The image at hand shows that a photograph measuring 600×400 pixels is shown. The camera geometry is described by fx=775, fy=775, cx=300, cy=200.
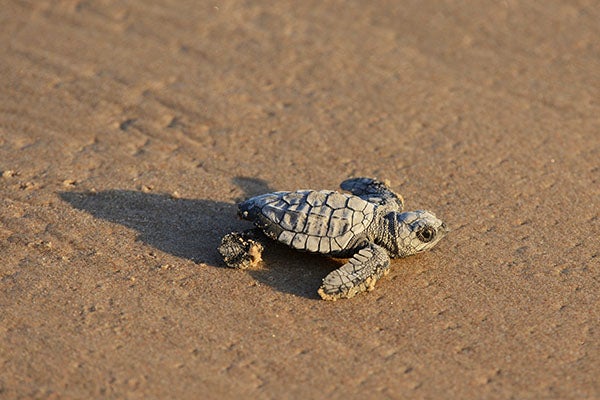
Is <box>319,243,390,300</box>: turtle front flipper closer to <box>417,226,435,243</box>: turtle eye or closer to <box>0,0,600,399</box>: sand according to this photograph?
<box>0,0,600,399</box>: sand

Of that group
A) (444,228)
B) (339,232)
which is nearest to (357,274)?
(339,232)

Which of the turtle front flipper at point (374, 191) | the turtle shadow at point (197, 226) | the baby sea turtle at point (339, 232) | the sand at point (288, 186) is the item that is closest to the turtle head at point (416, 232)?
the baby sea turtle at point (339, 232)

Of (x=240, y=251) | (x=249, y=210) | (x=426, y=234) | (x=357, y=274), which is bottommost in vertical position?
(x=240, y=251)

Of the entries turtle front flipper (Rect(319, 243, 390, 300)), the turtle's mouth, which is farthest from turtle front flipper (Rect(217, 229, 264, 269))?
the turtle's mouth

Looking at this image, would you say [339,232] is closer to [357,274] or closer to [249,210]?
[357,274]

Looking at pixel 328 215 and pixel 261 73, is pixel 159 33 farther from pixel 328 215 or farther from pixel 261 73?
pixel 328 215
